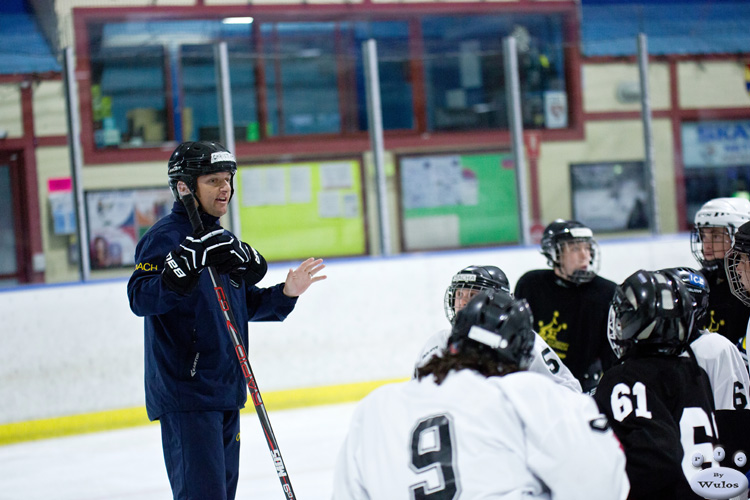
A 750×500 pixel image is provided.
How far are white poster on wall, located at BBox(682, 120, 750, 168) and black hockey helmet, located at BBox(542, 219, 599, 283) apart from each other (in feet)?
11.7

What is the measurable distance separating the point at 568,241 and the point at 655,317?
4.58ft

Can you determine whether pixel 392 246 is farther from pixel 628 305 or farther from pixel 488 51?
pixel 628 305

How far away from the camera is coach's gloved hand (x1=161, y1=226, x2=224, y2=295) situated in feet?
6.46

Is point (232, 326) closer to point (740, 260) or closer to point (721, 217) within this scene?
point (740, 260)

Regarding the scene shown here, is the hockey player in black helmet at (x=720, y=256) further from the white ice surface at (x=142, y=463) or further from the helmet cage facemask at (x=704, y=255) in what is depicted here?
the white ice surface at (x=142, y=463)

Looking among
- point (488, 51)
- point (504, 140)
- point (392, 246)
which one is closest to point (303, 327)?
point (392, 246)

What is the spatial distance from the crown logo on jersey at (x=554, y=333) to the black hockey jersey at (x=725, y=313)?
1.55 feet

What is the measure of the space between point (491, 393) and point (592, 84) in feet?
16.9

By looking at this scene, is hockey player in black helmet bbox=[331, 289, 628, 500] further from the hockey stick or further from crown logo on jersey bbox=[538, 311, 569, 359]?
crown logo on jersey bbox=[538, 311, 569, 359]

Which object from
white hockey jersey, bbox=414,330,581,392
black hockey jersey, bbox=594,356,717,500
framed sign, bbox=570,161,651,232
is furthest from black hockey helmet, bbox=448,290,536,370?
framed sign, bbox=570,161,651,232

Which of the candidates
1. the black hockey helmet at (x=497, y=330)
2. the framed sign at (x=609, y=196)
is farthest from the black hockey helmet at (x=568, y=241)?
the framed sign at (x=609, y=196)

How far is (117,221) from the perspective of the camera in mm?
5152

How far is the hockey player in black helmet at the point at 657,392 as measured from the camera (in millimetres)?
1438

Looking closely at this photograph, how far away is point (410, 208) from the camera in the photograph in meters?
5.69
